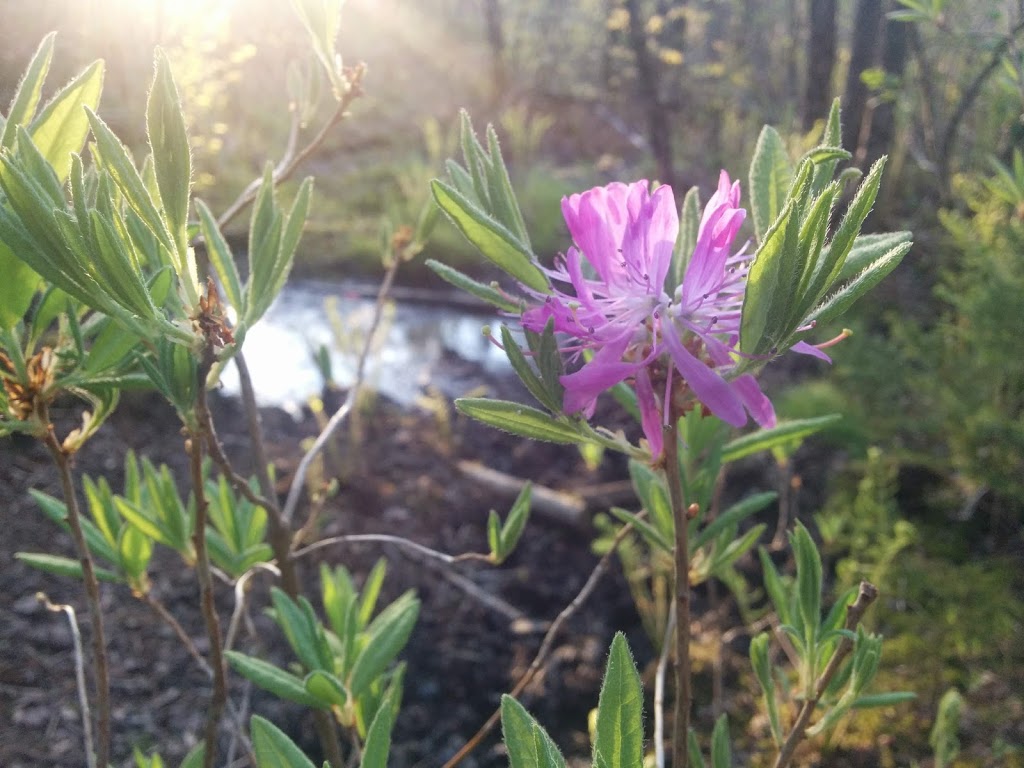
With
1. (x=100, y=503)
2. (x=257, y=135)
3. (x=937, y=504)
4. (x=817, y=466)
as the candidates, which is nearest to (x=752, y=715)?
(x=937, y=504)

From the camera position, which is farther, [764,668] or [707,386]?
[764,668]

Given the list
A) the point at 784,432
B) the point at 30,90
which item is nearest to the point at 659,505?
the point at 784,432

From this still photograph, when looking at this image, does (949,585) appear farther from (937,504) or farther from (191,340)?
(191,340)

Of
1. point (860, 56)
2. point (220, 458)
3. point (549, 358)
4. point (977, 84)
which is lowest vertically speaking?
point (220, 458)

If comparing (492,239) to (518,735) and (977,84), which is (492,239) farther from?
(977,84)

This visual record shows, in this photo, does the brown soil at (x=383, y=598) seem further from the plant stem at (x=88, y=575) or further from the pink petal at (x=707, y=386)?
the pink petal at (x=707, y=386)
